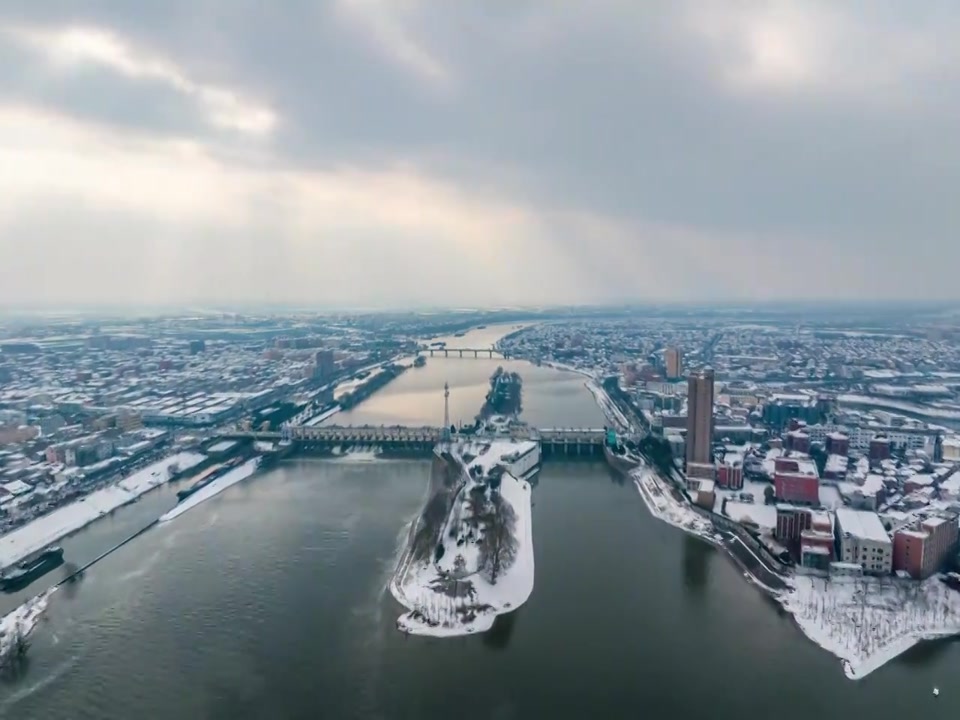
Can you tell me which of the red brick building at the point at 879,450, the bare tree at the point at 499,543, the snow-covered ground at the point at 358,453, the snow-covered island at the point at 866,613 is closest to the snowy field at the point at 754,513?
the snow-covered island at the point at 866,613

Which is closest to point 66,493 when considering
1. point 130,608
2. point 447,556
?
point 130,608

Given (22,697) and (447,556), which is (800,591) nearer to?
(447,556)

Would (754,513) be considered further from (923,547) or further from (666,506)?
(923,547)

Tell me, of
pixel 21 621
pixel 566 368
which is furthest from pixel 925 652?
pixel 566 368

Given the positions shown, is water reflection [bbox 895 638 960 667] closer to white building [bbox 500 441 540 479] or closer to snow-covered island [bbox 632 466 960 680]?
snow-covered island [bbox 632 466 960 680]

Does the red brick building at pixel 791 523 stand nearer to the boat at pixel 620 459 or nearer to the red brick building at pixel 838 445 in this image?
the boat at pixel 620 459

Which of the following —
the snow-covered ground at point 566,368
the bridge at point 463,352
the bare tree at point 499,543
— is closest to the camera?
the bare tree at point 499,543

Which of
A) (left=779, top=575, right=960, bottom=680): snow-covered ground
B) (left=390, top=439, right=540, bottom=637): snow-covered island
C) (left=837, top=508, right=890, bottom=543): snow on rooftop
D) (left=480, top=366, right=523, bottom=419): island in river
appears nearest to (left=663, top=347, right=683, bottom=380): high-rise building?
(left=480, top=366, right=523, bottom=419): island in river
